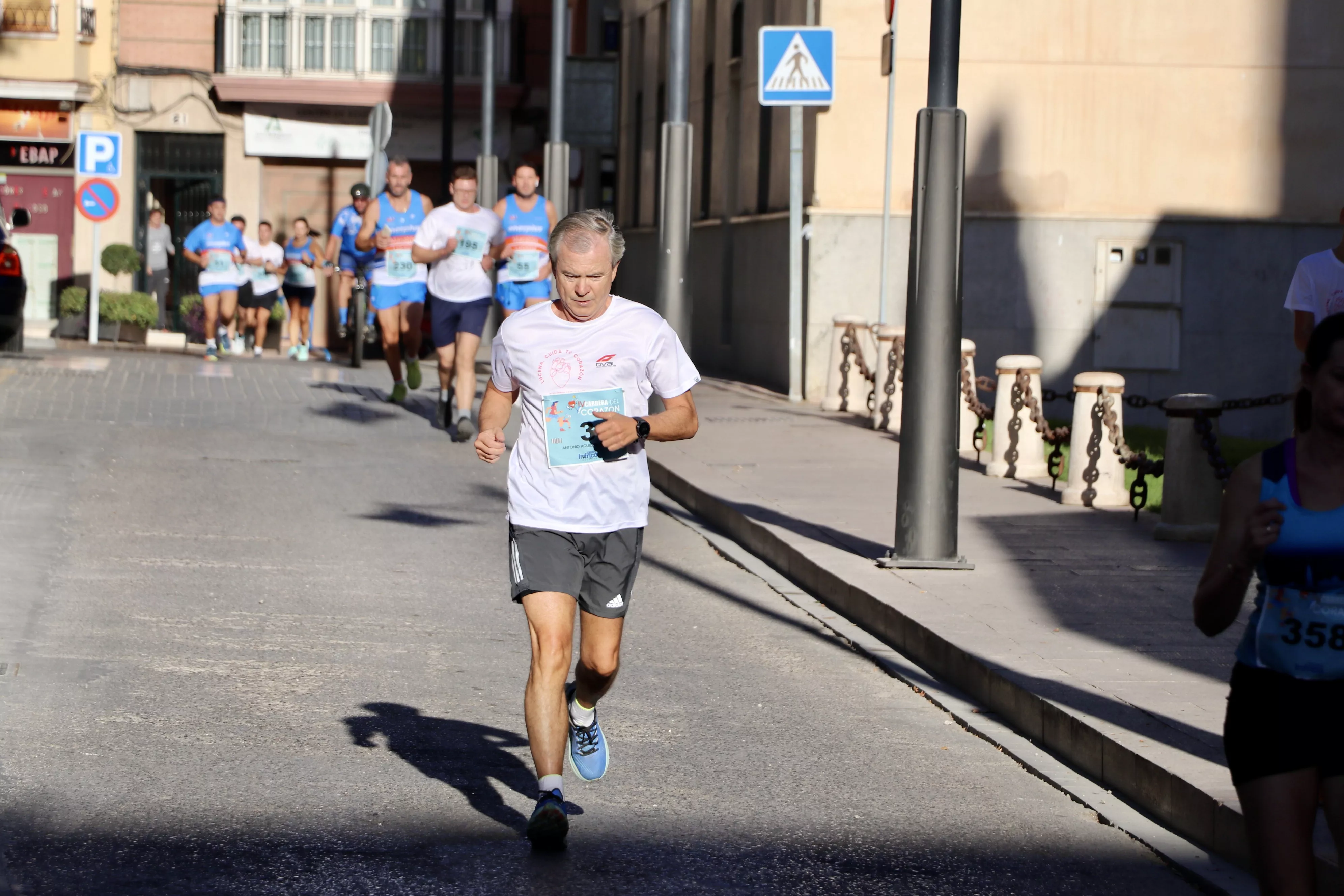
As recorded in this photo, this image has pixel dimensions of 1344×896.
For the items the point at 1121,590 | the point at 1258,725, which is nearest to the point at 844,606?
the point at 1121,590

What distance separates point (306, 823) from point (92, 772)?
81 centimetres

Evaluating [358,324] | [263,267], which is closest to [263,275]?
[263,267]

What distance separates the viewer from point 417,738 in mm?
6391

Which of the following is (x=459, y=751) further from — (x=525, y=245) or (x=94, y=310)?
(x=94, y=310)

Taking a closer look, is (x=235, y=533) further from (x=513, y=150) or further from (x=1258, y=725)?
(x=513, y=150)

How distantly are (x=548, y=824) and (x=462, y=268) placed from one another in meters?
10.2

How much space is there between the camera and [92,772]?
18.9 ft

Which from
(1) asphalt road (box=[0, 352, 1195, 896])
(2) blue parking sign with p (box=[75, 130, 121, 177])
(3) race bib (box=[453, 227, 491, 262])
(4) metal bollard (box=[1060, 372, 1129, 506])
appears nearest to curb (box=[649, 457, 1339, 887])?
(1) asphalt road (box=[0, 352, 1195, 896])

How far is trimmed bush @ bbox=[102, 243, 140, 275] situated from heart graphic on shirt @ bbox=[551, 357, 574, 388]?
93.5 feet

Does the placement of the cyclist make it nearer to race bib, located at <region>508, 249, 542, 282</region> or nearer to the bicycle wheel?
the bicycle wheel

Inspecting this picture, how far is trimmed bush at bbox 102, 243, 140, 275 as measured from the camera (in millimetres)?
32594

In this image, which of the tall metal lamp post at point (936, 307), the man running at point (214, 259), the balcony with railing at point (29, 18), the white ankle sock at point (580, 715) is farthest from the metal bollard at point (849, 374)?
the balcony with railing at point (29, 18)

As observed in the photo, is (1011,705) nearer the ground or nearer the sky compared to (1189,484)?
nearer the ground

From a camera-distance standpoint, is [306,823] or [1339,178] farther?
[1339,178]
